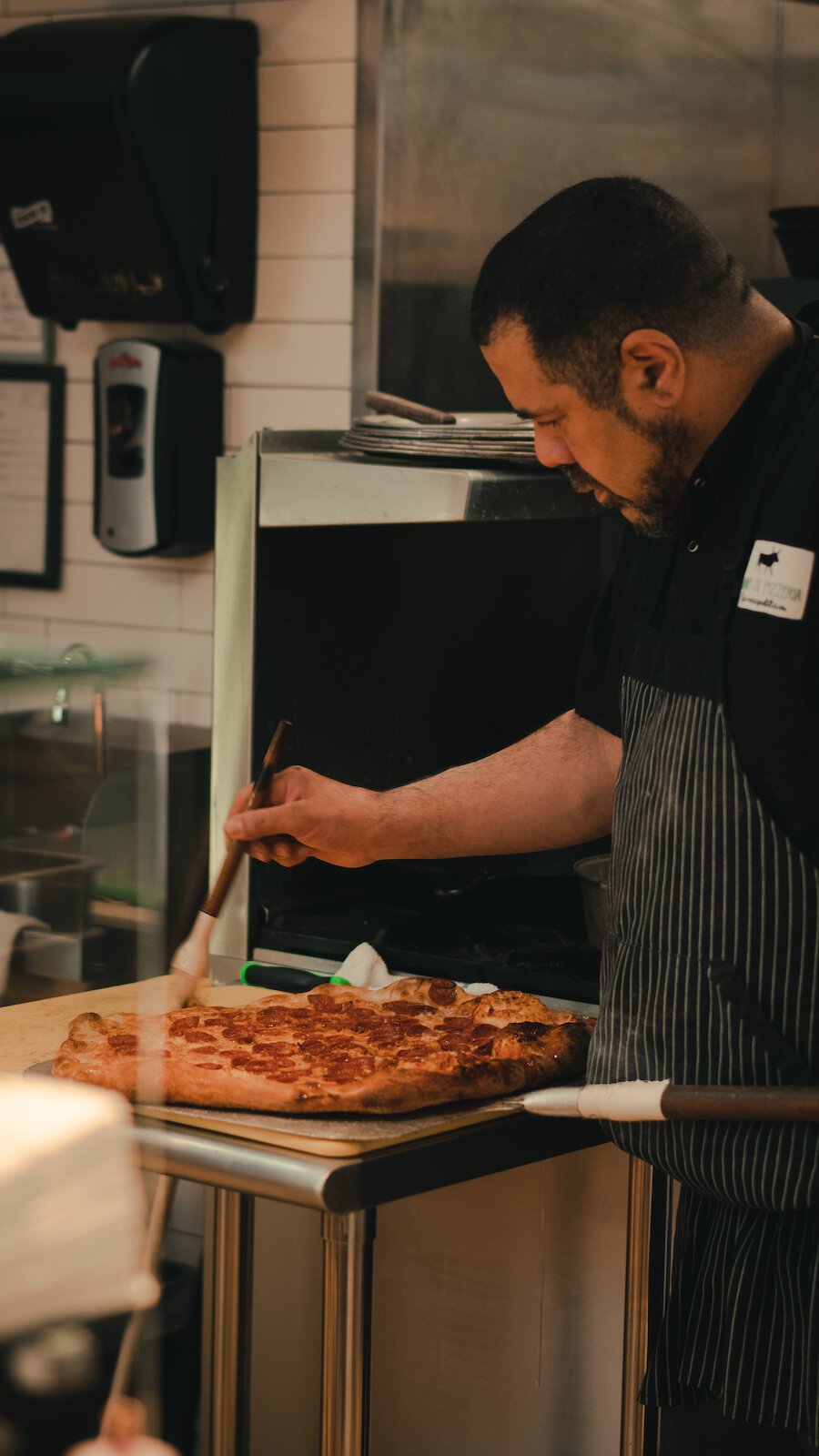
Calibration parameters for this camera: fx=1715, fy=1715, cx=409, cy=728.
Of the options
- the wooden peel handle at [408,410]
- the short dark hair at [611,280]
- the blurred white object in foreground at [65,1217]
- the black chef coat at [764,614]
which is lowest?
the blurred white object in foreground at [65,1217]

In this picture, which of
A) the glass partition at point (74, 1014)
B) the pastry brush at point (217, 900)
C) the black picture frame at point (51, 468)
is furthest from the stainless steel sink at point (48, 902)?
the black picture frame at point (51, 468)

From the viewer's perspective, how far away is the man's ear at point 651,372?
4.88 ft

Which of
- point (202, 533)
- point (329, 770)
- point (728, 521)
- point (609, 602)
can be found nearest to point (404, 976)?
point (329, 770)

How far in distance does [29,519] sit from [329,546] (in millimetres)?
1457

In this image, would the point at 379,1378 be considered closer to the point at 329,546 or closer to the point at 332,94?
the point at 329,546

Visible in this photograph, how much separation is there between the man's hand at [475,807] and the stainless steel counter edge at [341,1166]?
0.33 metres

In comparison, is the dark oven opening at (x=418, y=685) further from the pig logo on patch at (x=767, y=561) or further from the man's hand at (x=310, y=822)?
the pig logo on patch at (x=767, y=561)

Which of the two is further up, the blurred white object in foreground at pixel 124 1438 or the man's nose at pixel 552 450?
the man's nose at pixel 552 450

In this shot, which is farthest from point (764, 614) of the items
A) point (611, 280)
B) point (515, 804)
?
point (515, 804)

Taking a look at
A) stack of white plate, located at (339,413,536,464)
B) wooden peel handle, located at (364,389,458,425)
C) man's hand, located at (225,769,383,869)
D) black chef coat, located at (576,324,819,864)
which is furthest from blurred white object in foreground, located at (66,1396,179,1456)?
wooden peel handle, located at (364,389,458,425)

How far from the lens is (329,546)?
7.40 feet

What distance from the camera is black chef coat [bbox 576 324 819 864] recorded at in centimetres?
143

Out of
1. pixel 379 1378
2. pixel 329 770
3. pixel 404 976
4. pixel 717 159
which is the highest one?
pixel 717 159

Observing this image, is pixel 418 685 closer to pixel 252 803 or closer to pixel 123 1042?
pixel 252 803
